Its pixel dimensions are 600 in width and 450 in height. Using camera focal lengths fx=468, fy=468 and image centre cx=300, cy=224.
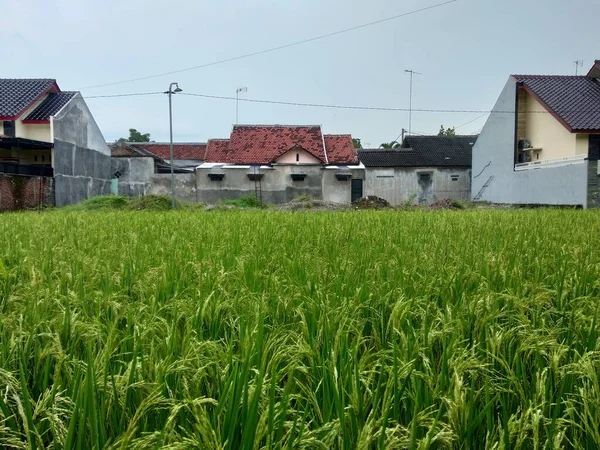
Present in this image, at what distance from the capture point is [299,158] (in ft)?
79.7

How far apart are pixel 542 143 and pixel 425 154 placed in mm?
8288

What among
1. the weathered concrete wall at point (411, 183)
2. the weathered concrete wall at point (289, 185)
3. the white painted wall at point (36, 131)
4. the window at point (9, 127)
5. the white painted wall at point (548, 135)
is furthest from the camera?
the weathered concrete wall at point (411, 183)

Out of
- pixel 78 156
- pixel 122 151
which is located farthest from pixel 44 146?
pixel 122 151

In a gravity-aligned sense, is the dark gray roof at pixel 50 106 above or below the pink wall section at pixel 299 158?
above

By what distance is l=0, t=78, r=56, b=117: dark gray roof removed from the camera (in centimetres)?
1962

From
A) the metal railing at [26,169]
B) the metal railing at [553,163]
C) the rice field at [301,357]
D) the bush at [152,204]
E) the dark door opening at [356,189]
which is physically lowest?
the rice field at [301,357]

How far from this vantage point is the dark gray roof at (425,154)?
84.1 ft

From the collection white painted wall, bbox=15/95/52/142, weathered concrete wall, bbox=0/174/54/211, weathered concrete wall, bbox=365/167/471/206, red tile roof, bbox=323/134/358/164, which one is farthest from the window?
weathered concrete wall, bbox=365/167/471/206

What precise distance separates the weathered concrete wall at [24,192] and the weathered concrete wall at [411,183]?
15.0m

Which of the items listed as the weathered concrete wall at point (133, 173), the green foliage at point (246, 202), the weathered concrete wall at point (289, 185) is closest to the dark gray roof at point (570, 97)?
the weathered concrete wall at point (289, 185)

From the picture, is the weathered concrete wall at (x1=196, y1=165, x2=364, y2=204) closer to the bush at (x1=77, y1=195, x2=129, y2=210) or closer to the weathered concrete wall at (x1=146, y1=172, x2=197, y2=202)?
the weathered concrete wall at (x1=146, y1=172, x2=197, y2=202)

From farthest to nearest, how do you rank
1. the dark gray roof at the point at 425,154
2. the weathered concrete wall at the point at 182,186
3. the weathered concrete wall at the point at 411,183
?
the dark gray roof at the point at 425,154 → the weathered concrete wall at the point at 411,183 → the weathered concrete wall at the point at 182,186

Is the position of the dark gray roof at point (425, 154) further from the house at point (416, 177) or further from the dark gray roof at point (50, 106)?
the dark gray roof at point (50, 106)

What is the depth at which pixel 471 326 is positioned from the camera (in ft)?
5.27
